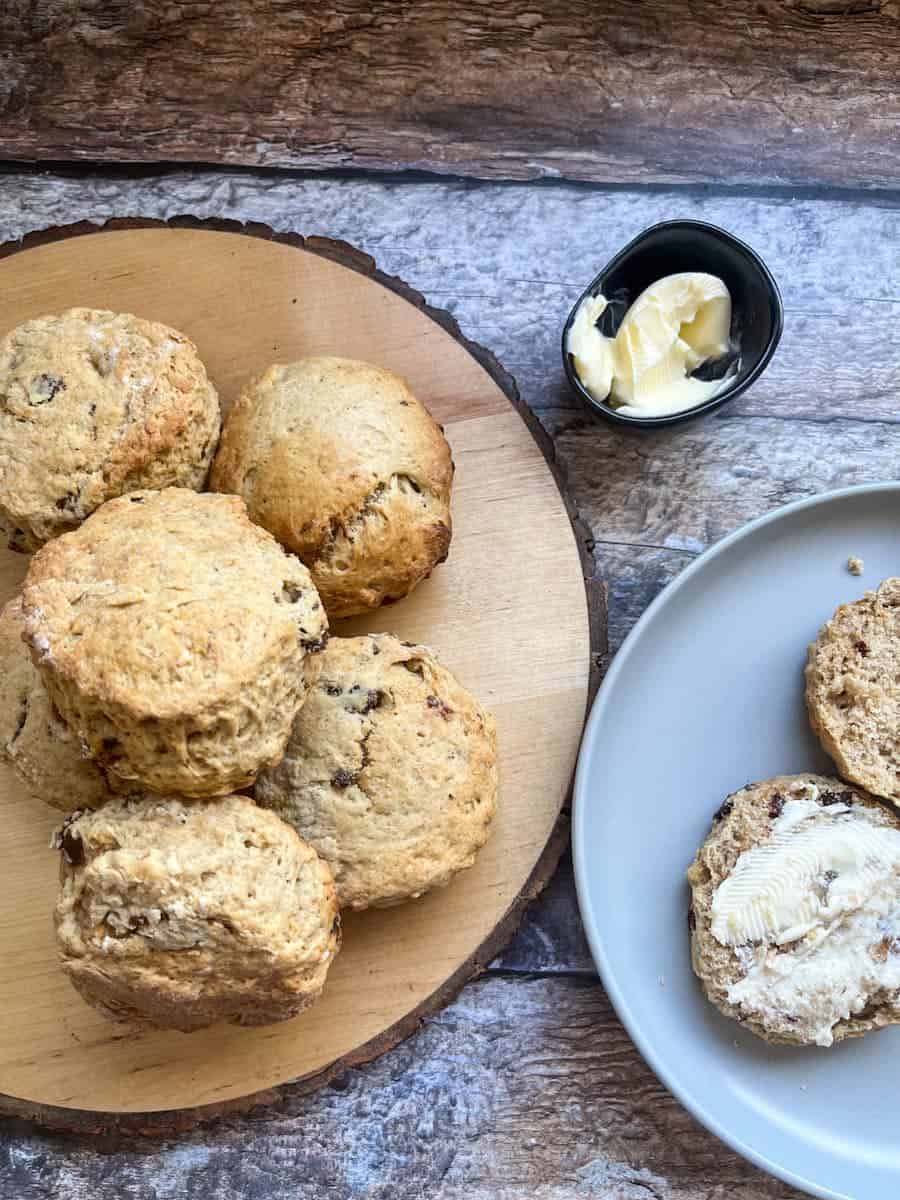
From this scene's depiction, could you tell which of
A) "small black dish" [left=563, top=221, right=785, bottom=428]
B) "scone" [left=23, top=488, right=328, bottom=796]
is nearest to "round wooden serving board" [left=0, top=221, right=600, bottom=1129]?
"small black dish" [left=563, top=221, right=785, bottom=428]

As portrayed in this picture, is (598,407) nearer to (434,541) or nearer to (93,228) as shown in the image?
(434,541)

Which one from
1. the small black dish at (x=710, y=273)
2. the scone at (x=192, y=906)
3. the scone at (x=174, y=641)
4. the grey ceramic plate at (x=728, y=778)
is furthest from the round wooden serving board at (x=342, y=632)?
the scone at (x=174, y=641)

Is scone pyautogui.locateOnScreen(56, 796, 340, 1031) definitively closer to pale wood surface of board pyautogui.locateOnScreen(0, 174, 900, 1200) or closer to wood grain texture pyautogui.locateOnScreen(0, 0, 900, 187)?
pale wood surface of board pyautogui.locateOnScreen(0, 174, 900, 1200)

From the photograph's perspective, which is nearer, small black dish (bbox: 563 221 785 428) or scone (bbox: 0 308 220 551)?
scone (bbox: 0 308 220 551)

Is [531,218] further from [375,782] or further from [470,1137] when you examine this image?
[470,1137]

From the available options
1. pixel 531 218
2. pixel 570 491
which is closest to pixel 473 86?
pixel 531 218

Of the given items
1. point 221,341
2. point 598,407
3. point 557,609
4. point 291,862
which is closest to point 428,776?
point 291,862
